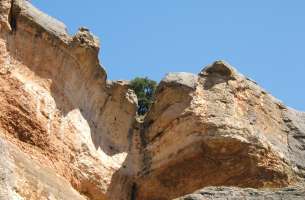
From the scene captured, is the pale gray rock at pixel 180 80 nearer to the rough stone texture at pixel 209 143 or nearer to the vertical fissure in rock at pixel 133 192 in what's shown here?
the rough stone texture at pixel 209 143

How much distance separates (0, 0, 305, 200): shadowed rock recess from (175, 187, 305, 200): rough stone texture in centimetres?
411

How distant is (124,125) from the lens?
22406 mm

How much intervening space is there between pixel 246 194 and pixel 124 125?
8118 millimetres

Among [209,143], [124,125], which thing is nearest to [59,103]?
[124,125]

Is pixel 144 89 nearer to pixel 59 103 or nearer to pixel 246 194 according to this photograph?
pixel 59 103

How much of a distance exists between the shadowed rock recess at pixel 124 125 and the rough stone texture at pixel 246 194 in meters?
4.11

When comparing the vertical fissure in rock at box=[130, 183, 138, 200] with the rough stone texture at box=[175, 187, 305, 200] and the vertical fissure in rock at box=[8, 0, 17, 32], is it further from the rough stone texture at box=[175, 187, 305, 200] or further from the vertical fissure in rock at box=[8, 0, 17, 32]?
the rough stone texture at box=[175, 187, 305, 200]

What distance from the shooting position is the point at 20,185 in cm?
1488

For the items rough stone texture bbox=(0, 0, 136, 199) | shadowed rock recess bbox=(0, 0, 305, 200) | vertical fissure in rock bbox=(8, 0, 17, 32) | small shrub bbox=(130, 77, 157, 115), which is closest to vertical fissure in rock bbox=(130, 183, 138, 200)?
shadowed rock recess bbox=(0, 0, 305, 200)

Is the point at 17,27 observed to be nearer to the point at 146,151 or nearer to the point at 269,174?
the point at 146,151

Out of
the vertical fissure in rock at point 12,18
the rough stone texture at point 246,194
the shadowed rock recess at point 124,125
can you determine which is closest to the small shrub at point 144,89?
the shadowed rock recess at point 124,125

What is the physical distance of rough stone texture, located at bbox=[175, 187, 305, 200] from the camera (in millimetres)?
14555

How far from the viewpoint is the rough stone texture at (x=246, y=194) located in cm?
1455

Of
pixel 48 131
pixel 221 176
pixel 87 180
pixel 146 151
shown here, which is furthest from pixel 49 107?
pixel 221 176
